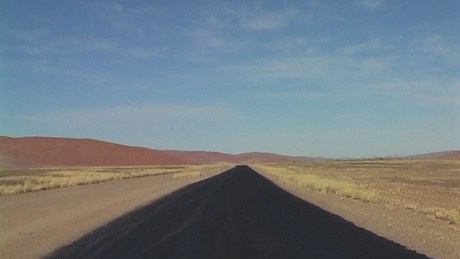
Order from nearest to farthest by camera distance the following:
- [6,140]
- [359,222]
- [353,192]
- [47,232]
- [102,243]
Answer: [102,243] < [47,232] < [359,222] < [353,192] < [6,140]

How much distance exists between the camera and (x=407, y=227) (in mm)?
19156

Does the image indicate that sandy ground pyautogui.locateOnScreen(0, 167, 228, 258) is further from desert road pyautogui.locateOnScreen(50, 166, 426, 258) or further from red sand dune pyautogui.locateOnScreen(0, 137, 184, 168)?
red sand dune pyautogui.locateOnScreen(0, 137, 184, 168)

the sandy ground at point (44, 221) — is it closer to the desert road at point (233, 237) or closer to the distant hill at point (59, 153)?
the desert road at point (233, 237)

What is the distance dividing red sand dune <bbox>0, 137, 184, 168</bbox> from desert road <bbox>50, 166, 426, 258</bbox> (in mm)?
122915

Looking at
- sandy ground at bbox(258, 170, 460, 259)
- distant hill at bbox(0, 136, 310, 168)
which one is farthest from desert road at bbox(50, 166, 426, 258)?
distant hill at bbox(0, 136, 310, 168)

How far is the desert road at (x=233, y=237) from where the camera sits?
12742 millimetres

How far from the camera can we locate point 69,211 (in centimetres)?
2609

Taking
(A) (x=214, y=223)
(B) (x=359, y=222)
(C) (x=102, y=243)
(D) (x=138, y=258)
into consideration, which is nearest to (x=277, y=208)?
(B) (x=359, y=222)

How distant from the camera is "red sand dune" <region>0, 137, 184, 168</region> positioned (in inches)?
6027

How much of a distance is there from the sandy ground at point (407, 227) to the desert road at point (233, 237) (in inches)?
25.1

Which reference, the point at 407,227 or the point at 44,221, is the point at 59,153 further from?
the point at 407,227


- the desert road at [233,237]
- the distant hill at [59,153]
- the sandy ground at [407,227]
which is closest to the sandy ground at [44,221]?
the desert road at [233,237]

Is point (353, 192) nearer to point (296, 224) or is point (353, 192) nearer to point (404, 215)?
point (404, 215)

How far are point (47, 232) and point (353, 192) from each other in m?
21.2
